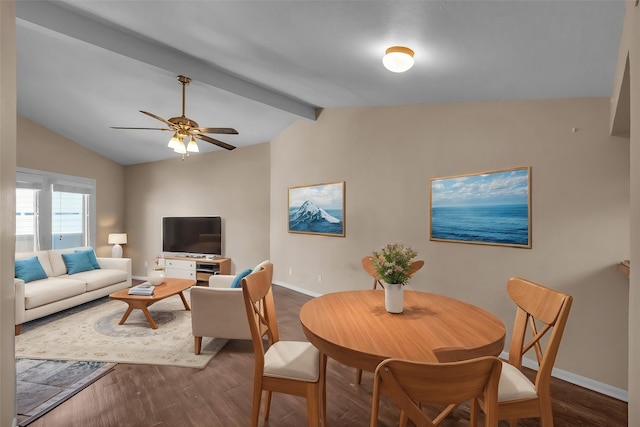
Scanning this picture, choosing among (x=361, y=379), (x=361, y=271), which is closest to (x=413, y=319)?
(x=361, y=379)

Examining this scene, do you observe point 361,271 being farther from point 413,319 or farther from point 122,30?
point 122,30

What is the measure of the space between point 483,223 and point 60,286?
5.14 metres

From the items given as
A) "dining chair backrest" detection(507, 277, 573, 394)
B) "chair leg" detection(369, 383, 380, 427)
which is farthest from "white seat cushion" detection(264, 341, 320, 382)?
"dining chair backrest" detection(507, 277, 573, 394)

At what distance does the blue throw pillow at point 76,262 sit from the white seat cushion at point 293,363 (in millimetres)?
4471

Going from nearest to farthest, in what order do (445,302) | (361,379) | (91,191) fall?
1. (445,302)
2. (361,379)
3. (91,191)

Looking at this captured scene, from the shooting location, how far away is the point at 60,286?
406 centimetres

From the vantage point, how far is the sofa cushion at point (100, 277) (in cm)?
450

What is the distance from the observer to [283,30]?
2354mm

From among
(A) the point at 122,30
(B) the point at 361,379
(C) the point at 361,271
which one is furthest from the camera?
(C) the point at 361,271

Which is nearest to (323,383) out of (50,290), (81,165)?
(50,290)

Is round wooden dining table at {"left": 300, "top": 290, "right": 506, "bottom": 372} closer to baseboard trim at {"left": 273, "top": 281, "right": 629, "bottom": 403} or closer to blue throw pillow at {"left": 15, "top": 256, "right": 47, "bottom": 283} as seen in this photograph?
baseboard trim at {"left": 273, "top": 281, "right": 629, "bottom": 403}

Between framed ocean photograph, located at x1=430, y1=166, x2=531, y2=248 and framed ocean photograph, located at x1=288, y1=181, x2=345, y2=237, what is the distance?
148 centimetres

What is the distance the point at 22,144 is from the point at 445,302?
6.55m

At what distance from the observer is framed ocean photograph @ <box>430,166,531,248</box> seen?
9.09ft
